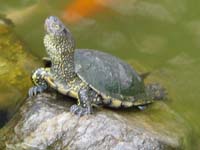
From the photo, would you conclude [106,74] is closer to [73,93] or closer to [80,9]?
[73,93]

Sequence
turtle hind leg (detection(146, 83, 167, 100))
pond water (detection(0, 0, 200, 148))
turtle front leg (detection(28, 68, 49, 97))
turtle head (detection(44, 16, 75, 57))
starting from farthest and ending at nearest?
pond water (detection(0, 0, 200, 148)) → turtle hind leg (detection(146, 83, 167, 100)) → turtle front leg (detection(28, 68, 49, 97)) → turtle head (detection(44, 16, 75, 57))

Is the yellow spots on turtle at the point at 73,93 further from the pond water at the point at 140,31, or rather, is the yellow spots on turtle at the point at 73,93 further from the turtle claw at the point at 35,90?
A: the pond water at the point at 140,31

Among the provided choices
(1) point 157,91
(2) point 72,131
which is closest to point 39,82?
(2) point 72,131

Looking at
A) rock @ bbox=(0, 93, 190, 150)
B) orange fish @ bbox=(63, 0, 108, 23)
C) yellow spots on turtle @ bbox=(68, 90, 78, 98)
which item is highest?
orange fish @ bbox=(63, 0, 108, 23)

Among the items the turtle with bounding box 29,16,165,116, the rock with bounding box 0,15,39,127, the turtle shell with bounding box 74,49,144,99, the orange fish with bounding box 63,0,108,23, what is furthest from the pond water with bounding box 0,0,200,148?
the turtle with bounding box 29,16,165,116

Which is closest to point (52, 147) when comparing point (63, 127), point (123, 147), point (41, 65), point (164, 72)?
point (63, 127)

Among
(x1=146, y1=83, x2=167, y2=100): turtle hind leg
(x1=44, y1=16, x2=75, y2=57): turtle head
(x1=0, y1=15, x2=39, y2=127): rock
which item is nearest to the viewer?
(x1=44, y1=16, x2=75, y2=57): turtle head

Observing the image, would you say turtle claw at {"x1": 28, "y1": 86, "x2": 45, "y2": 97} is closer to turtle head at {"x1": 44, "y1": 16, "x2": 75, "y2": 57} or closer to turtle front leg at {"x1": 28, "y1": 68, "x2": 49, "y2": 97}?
turtle front leg at {"x1": 28, "y1": 68, "x2": 49, "y2": 97}
